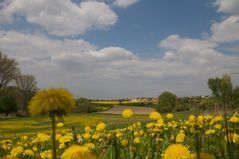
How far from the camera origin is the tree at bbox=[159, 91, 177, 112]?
51.0 meters

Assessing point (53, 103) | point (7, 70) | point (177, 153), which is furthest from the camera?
point (7, 70)

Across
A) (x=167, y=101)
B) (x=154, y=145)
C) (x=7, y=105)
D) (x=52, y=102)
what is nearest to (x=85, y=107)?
(x=7, y=105)

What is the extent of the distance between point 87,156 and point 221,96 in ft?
2.15

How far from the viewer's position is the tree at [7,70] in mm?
46312

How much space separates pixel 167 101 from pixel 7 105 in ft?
76.5

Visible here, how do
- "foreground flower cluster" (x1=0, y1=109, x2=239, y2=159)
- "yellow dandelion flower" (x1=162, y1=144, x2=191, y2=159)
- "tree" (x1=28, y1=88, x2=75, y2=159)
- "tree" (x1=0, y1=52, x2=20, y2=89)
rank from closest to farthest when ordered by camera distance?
"tree" (x1=28, y1=88, x2=75, y2=159), "foreground flower cluster" (x1=0, y1=109, x2=239, y2=159), "yellow dandelion flower" (x1=162, y1=144, x2=191, y2=159), "tree" (x1=0, y1=52, x2=20, y2=89)

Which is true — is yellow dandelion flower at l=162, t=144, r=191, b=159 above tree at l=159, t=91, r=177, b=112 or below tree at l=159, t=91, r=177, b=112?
below

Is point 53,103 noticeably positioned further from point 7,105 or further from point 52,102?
point 7,105

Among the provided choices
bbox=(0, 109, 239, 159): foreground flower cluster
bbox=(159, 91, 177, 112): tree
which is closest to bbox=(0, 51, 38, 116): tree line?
bbox=(159, 91, 177, 112): tree

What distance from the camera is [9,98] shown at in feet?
159

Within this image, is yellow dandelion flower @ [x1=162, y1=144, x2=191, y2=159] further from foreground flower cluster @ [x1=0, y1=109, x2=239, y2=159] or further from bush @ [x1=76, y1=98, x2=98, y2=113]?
bush @ [x1=76, y1=98, x2=98, y2=113]

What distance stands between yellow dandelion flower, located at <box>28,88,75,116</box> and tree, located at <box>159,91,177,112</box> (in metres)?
49.9

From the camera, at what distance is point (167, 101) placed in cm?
5222

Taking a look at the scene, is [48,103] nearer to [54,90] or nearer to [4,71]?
[54,90]
